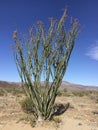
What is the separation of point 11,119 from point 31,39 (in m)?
3.43

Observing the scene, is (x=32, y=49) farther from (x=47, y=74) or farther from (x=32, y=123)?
(x=32, y=123)

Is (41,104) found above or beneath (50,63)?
beneath

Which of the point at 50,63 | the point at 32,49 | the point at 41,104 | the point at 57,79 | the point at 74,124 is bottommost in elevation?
the point at 74,124

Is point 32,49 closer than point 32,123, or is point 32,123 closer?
point 32,123

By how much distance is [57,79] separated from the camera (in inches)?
368

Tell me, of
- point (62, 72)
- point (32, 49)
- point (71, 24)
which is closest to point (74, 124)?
point (62, 72)

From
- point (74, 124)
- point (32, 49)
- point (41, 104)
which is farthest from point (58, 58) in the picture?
point (74, 124)

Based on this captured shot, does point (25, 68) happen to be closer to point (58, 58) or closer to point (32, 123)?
point (58, 58)

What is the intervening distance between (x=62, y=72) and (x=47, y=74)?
26.4 inches

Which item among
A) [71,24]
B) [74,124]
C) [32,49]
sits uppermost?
[71,24]

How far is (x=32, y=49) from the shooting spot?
9.34 metres

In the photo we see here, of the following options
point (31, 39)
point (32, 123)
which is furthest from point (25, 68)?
point (32, 123)

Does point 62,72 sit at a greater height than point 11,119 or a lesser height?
greater

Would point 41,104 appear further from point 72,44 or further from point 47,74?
point 72,44
